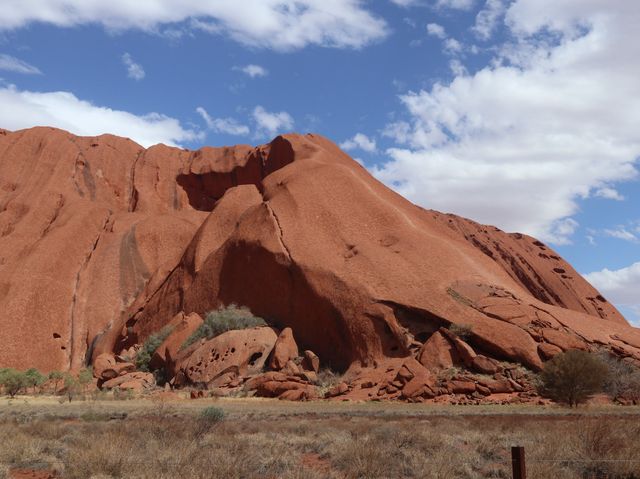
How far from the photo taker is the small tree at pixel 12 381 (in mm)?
38919

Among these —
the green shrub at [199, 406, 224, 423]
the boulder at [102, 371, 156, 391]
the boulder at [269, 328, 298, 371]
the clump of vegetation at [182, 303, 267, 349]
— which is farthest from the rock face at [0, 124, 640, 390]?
the green shrub at [199, 406, 224, 423]

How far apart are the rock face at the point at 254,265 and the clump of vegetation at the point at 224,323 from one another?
1.75m

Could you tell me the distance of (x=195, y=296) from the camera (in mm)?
48812

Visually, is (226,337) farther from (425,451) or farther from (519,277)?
(519,277)

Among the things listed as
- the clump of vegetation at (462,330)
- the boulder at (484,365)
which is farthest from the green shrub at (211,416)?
the clump of vegetation at (462,330)

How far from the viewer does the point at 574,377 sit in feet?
93.5

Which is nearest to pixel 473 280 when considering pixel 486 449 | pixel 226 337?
pixel 226 337

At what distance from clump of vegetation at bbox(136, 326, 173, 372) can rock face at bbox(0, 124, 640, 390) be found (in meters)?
2.43

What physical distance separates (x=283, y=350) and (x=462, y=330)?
10.8 meters

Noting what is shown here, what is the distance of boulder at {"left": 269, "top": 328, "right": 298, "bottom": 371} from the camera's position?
3688 cm

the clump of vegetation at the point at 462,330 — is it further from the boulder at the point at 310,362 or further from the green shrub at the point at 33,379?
the green shrub at the point at 33,379

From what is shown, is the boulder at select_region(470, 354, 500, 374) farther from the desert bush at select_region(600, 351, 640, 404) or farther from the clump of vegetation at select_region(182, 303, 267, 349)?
the clump of vegetation at select_region(182, 303, 267, 349)

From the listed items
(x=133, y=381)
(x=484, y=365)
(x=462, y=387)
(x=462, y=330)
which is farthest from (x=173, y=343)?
(x=484, y=365)

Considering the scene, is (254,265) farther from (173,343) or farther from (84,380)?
(84,380)
